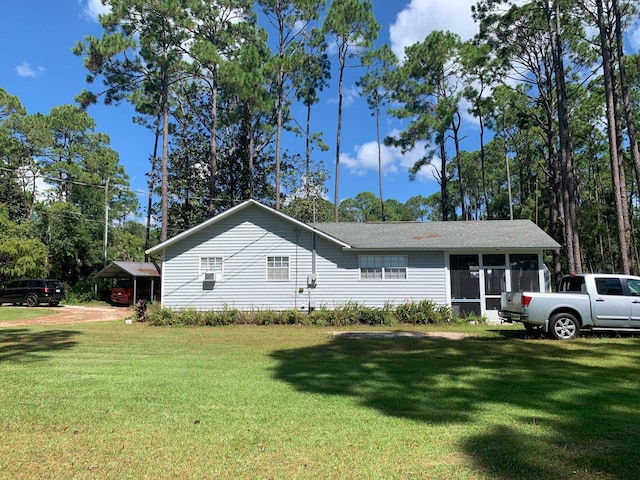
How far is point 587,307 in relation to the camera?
10.6 meters

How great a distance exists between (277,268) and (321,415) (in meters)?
13.3

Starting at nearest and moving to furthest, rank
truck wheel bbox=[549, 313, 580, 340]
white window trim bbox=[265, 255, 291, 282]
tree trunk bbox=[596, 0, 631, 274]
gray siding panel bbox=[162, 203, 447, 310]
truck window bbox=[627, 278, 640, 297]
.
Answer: truck window bbox=[627, 278, 640, 297] → truck wheel bbox=[549, 313, 580, 340] → tree trunk bbox=[596, 0, 631, 274] → gray siding panel bbox=[162, 203, 447, 310] → white window trim bbox=[265, 255, 291, 282]

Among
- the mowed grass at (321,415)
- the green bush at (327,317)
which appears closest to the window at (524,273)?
the green bush at (327,317)

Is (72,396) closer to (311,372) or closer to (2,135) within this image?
(311,372)

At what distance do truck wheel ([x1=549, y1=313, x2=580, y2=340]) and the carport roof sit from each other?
73.9 feet

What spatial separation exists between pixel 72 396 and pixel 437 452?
454 cm

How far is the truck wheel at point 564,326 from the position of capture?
10.7m

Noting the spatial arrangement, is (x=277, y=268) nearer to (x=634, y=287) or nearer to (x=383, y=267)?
(x=383, y=267)

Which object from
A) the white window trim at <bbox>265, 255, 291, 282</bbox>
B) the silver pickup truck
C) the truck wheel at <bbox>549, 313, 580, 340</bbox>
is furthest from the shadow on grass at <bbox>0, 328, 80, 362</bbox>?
the truck wheel at <bbox>549, 313, 580, 340</bbox>

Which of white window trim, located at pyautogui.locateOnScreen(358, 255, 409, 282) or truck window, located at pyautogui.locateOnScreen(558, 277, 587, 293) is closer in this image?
truck window, located at pyautogui.locateOnScreen(558, 277, 587, 293)

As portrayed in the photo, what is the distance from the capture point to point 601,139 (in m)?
38.6

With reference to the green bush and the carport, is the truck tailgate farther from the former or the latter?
the carport

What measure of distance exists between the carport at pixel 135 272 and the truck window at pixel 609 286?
23.3 metres

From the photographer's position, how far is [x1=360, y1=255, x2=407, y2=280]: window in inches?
694
